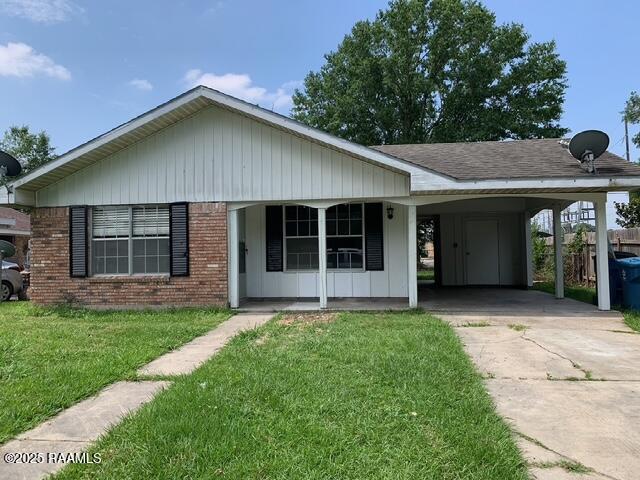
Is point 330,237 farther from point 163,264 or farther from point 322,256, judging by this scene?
point 163,264

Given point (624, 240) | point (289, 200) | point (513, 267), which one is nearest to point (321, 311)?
point (289, 200)

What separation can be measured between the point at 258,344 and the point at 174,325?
2.25m

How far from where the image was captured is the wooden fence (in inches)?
484

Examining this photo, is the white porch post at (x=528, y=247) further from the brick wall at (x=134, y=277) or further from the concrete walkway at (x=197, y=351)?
the brick wall at (x=134, y=277)

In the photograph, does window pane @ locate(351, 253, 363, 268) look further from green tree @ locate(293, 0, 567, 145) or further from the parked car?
green tree @ locate(293, 0, 567, 145)

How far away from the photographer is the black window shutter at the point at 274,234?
1069 cm

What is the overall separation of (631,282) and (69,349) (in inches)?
386

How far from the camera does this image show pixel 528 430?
351cm

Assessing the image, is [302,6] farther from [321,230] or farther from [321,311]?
[321,311]

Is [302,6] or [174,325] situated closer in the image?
[174,325]

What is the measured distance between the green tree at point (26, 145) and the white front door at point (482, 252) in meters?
36.6

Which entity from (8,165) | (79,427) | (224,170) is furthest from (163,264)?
(79,427)

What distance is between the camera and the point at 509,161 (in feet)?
30.8

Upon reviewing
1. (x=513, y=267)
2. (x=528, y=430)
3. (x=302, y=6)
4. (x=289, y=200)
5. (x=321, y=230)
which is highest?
(x=302, y=6)
